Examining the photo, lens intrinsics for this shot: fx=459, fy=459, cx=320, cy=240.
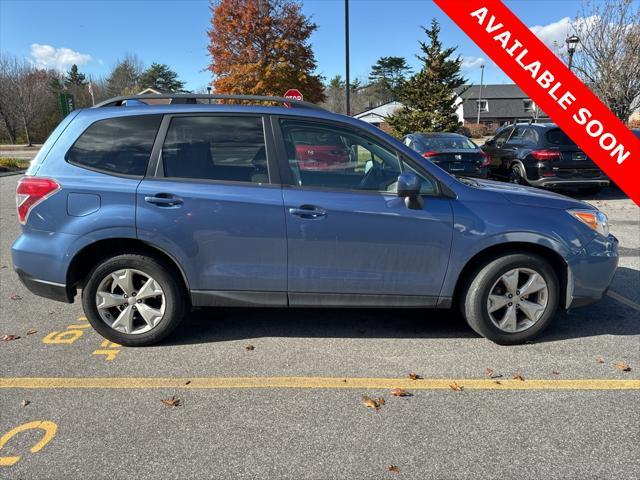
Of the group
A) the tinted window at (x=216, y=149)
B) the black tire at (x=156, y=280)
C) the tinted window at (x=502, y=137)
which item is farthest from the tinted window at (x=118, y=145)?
the tinted window at (x=502, y=137)

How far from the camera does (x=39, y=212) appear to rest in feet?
11.3

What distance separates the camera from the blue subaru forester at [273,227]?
339cm

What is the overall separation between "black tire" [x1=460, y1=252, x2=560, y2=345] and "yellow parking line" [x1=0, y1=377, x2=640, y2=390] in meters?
0.52

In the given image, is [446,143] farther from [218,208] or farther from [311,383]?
[311,383]

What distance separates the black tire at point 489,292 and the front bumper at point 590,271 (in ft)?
0.40

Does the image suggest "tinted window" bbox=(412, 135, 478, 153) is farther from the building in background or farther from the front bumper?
the building in background

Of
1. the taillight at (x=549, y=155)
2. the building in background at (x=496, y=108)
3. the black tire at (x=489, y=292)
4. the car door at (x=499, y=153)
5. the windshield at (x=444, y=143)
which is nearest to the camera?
the black tire at (x=489, y=292)

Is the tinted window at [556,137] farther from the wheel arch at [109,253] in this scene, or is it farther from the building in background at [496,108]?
the building in background at [496,108]

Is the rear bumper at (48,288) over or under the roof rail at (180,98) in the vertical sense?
under

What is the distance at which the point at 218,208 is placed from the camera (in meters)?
3.38

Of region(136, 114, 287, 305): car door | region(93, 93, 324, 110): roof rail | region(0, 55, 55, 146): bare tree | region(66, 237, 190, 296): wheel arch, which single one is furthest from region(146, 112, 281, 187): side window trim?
region(0, 55, 55, 146): bare tree

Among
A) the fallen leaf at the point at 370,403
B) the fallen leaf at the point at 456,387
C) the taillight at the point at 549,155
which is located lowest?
the fallen leaf at the point at 370,403

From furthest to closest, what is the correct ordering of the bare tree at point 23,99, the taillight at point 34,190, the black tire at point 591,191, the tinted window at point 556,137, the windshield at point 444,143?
the bare tree at point 23,99
the black tire at point 591,191
the windshield at point 444,143
the tinted window at point 556,137
the taillight at point 34,190

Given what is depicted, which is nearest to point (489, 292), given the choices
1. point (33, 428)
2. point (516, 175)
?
point (33, 428)
